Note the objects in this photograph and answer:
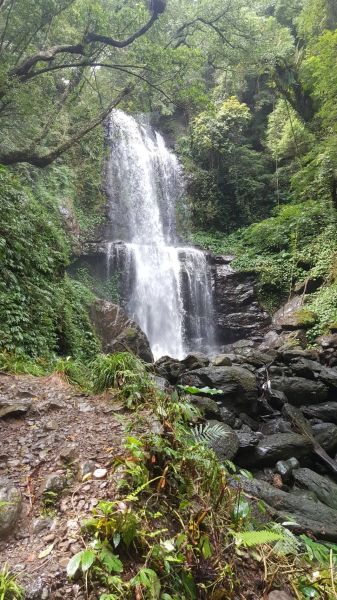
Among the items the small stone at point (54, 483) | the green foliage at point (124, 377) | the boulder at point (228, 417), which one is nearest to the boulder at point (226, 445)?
the boulder at point (228, 417)

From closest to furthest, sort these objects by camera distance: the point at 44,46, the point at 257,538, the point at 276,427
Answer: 1. the point at 257,538
2. the point at 276,427
3. the point at 44,46

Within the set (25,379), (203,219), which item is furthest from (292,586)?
(203,219)

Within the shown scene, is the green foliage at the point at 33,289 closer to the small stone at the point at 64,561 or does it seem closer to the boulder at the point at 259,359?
the small stone at the point at 64,561

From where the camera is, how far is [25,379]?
4.30 meters

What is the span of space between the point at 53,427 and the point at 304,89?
20197 millimetres

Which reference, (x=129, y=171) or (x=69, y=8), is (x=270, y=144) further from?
(x=69, y=8)

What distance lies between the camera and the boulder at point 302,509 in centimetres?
371

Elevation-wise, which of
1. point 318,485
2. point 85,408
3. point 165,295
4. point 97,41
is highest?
point 97,41

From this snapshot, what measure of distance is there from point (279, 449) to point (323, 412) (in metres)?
2.57

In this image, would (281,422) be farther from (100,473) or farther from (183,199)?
(183,199)

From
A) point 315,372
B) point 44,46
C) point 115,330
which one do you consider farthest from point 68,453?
point 44,46

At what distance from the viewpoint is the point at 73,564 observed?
1553mm

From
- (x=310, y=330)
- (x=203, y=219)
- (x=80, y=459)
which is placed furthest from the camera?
(x=203, y=219)

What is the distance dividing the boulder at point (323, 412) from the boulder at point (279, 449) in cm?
185
